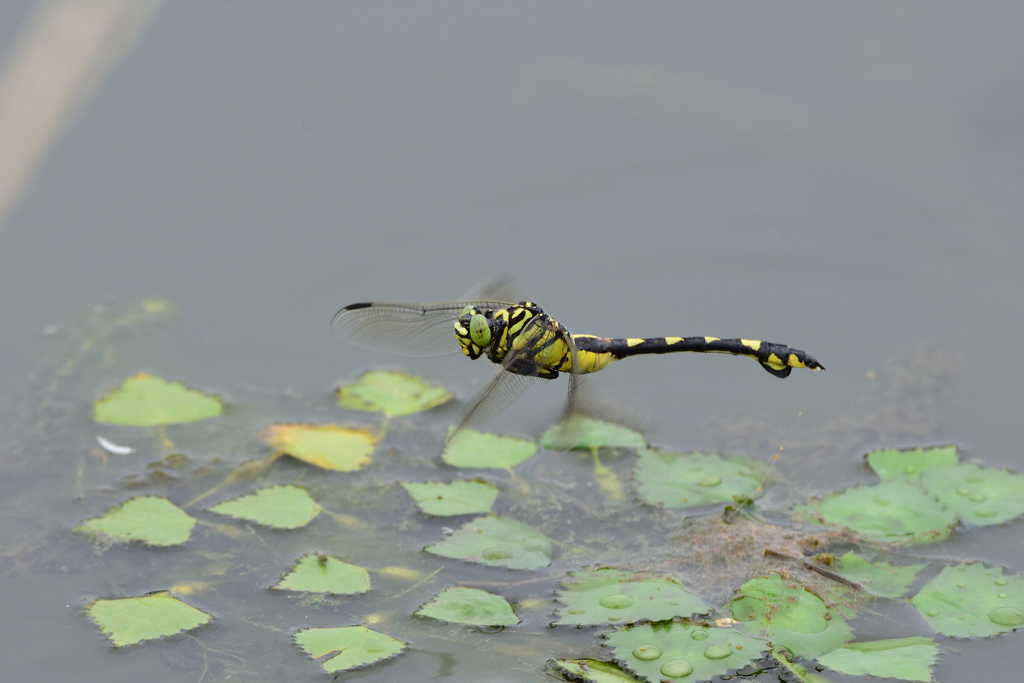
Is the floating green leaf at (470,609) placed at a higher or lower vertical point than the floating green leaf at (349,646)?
higher

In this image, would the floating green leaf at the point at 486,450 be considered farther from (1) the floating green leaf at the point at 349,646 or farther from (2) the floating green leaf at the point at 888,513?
(2) the floating green leaf at the point at 888,513

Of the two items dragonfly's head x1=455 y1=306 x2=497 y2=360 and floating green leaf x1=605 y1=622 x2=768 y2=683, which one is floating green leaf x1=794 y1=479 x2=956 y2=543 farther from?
dragonfly's head x1=455 y1=306 x2=497 y2=360

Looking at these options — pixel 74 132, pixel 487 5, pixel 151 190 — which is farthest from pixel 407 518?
pixel 487 5

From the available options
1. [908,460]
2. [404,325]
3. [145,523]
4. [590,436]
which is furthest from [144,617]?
[908,460]

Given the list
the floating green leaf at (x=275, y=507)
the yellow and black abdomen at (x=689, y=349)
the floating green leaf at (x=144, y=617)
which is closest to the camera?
the floating green leaf at (x=144, y=617)

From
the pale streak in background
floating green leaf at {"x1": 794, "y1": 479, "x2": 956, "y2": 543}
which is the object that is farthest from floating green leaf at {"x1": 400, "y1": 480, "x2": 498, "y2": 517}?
the pale streak in background

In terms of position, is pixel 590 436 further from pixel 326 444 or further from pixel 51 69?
pixel 51 69

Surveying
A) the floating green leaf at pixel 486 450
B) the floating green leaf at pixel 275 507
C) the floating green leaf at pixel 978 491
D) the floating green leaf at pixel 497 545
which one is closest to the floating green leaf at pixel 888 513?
the floating green leaf at pixel 978 491
